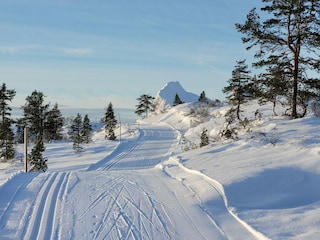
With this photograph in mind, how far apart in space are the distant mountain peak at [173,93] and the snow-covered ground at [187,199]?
280 ft

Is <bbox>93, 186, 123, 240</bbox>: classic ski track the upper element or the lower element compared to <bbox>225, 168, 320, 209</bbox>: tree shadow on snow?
lower

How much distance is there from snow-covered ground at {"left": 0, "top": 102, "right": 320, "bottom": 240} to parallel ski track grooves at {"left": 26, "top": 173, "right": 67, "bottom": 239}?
0.06ft

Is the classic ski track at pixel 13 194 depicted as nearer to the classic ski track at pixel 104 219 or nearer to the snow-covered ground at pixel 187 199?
the snow-covered ground at pixel 187 199

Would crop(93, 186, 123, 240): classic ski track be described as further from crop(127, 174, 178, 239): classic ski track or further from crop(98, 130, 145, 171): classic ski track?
crop(98, 130, 145, 171): classic ski track

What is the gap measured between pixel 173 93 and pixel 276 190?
97.2m

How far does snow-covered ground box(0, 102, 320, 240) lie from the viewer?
22.6 feet

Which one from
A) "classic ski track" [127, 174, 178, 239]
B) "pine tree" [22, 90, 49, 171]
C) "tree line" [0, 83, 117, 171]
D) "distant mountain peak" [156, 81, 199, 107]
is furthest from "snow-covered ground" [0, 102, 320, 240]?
"distant mountain peak" [156, 81, 199, 107]

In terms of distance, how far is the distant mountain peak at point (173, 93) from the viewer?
Result: 10122 centimetres

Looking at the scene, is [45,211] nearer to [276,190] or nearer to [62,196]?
[62,196]

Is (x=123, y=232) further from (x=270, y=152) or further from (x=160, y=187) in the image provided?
(x=270, y=152)

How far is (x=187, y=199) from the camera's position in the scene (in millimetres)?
9102

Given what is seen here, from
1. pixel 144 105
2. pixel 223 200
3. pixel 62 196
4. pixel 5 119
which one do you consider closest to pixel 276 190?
pixel 223 200

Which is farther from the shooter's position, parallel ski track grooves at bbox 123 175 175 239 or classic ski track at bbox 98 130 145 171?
classic ski track at bbox 98 130 145 171

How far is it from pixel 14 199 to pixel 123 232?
12.0ft
